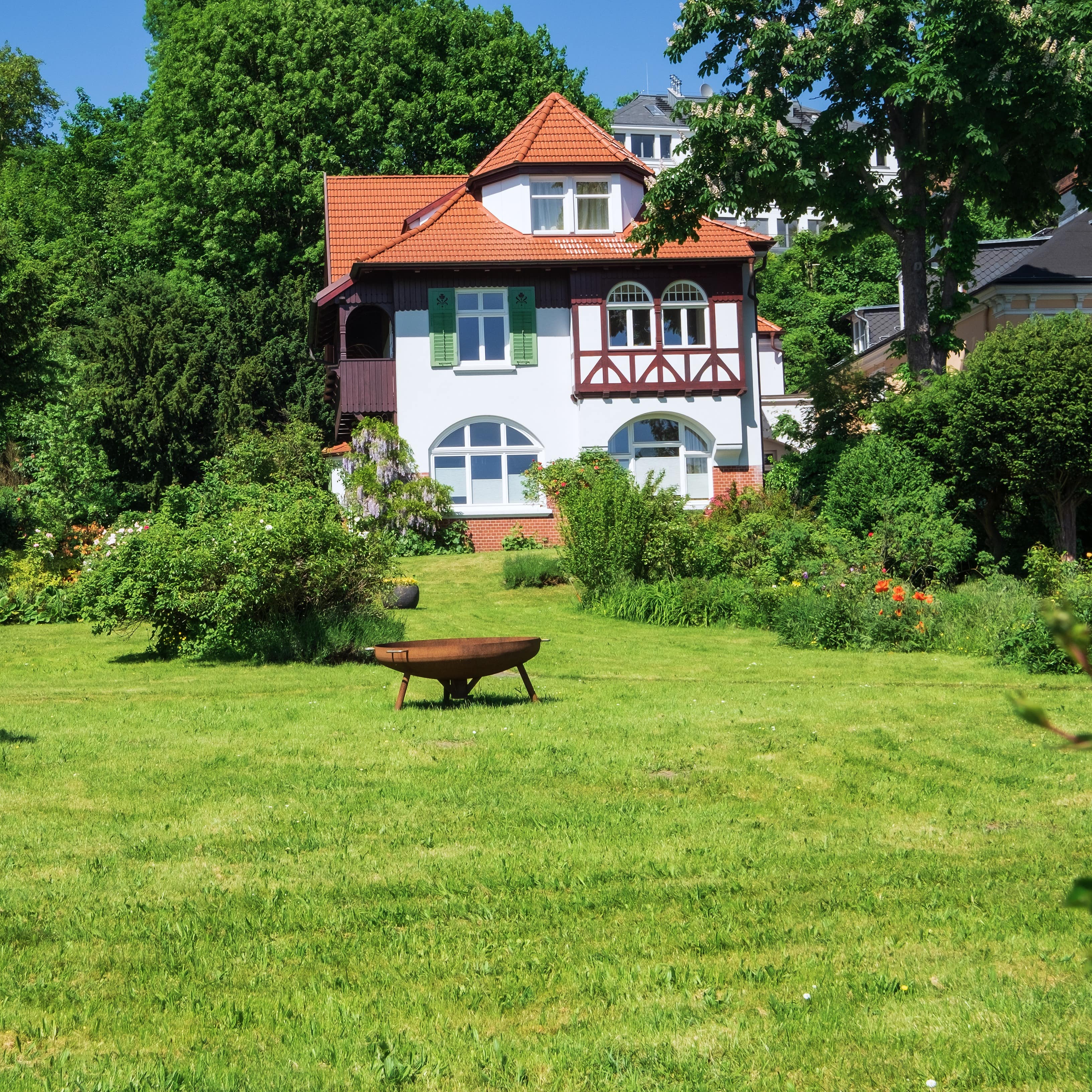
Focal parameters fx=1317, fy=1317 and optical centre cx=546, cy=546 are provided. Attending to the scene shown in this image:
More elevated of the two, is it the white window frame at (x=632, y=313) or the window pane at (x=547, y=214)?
the window pane at (x=547, y=214)

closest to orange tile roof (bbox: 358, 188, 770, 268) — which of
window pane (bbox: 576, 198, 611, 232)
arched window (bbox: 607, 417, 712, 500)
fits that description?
window pane (bbox: 576, 198, 611, 232)

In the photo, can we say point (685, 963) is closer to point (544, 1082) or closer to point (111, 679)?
point (544, 1082)

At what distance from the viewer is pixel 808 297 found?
5347 centimetres

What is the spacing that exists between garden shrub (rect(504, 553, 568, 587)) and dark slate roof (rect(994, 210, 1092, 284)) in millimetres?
12972

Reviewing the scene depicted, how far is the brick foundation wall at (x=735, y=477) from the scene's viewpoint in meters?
33.2

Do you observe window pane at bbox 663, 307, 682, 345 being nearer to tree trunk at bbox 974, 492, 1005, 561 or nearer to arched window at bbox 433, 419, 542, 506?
arched window at bbox 433, 419, 542, 506

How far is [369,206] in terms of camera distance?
123 feet

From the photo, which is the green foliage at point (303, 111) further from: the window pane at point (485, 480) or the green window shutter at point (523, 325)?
the window pane at point (485, 480)

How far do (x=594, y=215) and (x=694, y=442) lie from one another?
249 inches

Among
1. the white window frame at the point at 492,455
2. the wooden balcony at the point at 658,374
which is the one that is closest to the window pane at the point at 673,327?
the wooden balcony at the point at 658,374

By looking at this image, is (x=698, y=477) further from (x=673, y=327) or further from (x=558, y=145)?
(x=558, y=145)

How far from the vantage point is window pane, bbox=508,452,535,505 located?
32500 millimetres

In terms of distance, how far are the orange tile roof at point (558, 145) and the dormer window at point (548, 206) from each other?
65cm

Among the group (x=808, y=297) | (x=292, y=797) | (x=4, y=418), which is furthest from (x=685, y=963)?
(x=808, y=297)
